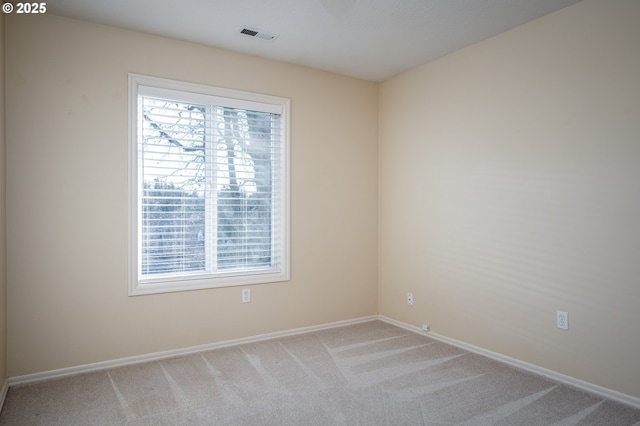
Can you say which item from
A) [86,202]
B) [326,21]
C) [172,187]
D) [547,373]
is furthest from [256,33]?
[547,373]

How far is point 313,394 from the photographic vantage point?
273cm

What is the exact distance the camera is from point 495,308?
338 centimetres

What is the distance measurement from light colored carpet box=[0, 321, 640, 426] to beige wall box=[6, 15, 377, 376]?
0.88 feet

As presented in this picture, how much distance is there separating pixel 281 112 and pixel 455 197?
180 cm

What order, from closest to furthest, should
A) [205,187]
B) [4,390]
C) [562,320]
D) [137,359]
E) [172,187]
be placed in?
[4,390]
[562,320]
[137,359]
[172,187]
[205,187]

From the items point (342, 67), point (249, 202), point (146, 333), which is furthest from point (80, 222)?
point (342, 67)

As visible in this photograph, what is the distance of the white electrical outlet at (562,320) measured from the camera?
2912 mm

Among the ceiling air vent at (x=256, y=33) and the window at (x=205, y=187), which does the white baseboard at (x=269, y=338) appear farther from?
the ceiling air vent at (x=256, y=33)

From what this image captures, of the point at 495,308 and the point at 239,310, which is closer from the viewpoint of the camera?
the point at 495,308

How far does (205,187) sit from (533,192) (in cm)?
265

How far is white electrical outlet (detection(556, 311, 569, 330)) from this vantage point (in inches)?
115

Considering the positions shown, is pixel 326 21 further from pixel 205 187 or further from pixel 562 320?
pixel 562 320

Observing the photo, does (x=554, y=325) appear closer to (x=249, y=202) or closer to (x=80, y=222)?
(x=249, y=202)

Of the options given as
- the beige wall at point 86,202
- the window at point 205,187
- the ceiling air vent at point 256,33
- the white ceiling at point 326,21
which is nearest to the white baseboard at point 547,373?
the beige wall at point 86,202
